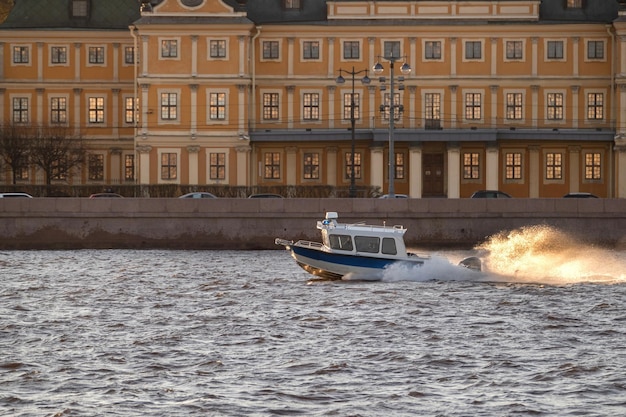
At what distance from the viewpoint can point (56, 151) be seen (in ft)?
312

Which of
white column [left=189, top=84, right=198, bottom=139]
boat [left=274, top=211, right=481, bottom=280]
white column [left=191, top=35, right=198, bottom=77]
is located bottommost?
boat [left=274, top=211, right=481, bottom=280]

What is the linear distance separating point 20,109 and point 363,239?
56.0 metres

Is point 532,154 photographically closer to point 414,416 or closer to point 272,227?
point 272,227

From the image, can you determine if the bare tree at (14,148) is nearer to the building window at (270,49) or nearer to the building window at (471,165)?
the building window at (270,49)

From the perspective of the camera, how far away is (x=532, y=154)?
94.6 meters

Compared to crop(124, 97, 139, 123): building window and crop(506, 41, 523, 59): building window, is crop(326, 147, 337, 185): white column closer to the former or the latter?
crop(506, 41, 523, 59): building window

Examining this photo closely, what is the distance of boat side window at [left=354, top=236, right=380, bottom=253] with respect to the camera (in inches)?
1969

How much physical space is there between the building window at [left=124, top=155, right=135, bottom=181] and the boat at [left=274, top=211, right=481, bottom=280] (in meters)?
51.4

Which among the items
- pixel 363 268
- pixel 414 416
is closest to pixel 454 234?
pixel 363 268

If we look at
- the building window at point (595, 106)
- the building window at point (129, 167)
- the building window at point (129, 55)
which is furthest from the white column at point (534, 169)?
the building window at point (129, 55)

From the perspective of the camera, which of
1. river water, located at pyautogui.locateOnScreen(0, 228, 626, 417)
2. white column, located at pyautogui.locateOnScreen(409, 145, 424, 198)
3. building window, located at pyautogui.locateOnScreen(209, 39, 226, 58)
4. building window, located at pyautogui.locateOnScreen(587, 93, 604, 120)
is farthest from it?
building window, located at pyautogui.locateOnScreen(587, 93, 604, 120)

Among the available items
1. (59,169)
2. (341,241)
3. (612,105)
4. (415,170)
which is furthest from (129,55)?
(341,241)

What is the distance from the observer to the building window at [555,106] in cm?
9538

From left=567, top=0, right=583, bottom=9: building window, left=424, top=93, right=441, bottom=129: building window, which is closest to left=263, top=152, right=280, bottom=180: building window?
left=424, top=93, right=441, bottom=129: building window
